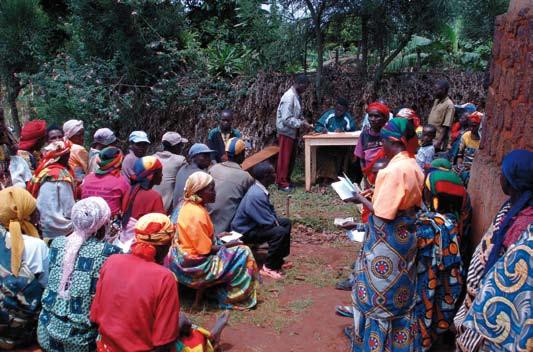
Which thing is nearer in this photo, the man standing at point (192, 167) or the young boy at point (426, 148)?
the man standing at point (192, 167)

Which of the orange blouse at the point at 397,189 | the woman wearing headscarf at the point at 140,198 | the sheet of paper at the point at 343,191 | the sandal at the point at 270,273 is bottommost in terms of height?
the sandal at the point at 270,273

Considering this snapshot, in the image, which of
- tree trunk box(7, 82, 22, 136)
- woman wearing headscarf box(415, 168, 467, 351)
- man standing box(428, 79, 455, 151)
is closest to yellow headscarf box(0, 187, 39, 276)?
woman wearing headscarf box(415, 168, 467, 351)

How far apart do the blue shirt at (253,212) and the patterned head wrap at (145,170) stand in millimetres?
1127

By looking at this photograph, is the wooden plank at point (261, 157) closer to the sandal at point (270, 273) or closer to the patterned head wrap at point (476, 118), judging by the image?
the sandal at point (270, 273)

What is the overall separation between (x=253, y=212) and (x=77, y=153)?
2287 mm

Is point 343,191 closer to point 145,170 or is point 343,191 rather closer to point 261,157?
point 145,170

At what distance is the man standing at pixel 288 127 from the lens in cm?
958

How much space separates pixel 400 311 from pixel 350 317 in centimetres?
116

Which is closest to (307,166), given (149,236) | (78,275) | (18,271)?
(18,271)

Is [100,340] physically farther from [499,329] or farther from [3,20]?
[3,20]

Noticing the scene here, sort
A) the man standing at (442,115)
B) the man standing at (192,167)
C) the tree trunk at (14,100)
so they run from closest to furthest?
the man standing at (192,167) → the man standing at (442,115) → the tree trunk at (14,100)

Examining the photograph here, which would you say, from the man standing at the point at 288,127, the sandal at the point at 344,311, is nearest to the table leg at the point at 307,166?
the man standing at the point at 288,127

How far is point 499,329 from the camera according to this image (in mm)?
2520

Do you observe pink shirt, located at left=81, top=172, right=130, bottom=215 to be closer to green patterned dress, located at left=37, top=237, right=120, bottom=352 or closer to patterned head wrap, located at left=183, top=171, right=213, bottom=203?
patterned head wrap, located at left=183, top=171, right=213, bottom=203
